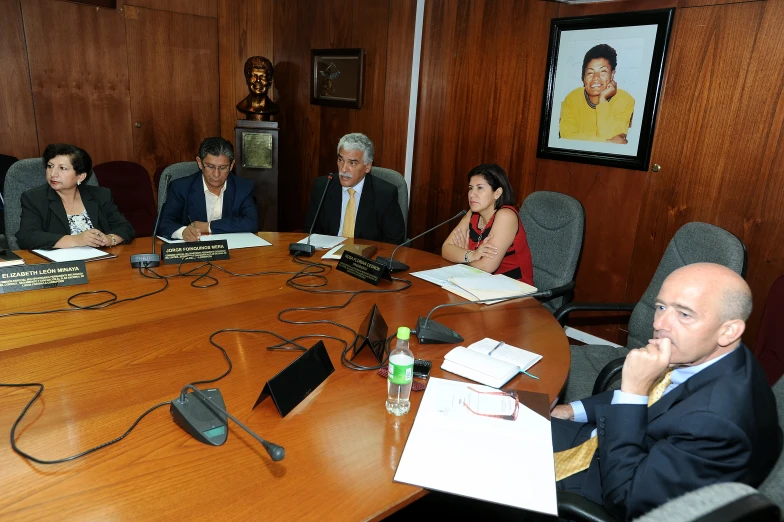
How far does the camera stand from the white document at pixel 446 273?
6.89 feet

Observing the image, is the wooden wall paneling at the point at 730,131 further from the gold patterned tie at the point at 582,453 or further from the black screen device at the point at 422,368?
the black screen device at the point at 422,368

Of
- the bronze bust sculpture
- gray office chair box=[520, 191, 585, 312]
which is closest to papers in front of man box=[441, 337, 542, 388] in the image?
gray office chair box=[520, 191, 585, 312]

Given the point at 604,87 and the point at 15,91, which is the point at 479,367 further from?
the point at 15,91

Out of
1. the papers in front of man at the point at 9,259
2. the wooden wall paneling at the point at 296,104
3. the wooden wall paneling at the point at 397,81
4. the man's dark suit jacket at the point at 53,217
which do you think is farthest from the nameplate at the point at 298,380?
the wooden wall paneling at the point at 296,104

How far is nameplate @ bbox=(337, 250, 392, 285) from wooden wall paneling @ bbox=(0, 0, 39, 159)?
125 inches

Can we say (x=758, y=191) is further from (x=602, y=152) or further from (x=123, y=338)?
(x=123, y=338)

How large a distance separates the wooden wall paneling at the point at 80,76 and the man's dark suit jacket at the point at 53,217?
1.94m

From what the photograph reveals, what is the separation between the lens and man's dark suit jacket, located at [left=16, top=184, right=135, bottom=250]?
7.39 ft

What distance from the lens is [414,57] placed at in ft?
12.7

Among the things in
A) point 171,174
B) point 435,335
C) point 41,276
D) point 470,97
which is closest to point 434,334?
point 435,335

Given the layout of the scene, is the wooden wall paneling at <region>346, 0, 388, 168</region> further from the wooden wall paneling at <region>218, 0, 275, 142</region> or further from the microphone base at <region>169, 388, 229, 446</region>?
the microphone base at <region>169, 388, 229, 446</region>

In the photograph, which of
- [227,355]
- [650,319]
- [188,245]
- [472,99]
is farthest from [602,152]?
[227,355]

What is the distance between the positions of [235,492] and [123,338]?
747 millimetres

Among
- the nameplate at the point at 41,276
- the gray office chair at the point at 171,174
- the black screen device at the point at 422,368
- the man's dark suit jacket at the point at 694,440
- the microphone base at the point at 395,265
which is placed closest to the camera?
the man's dark suit jacket at the point at 694,440
